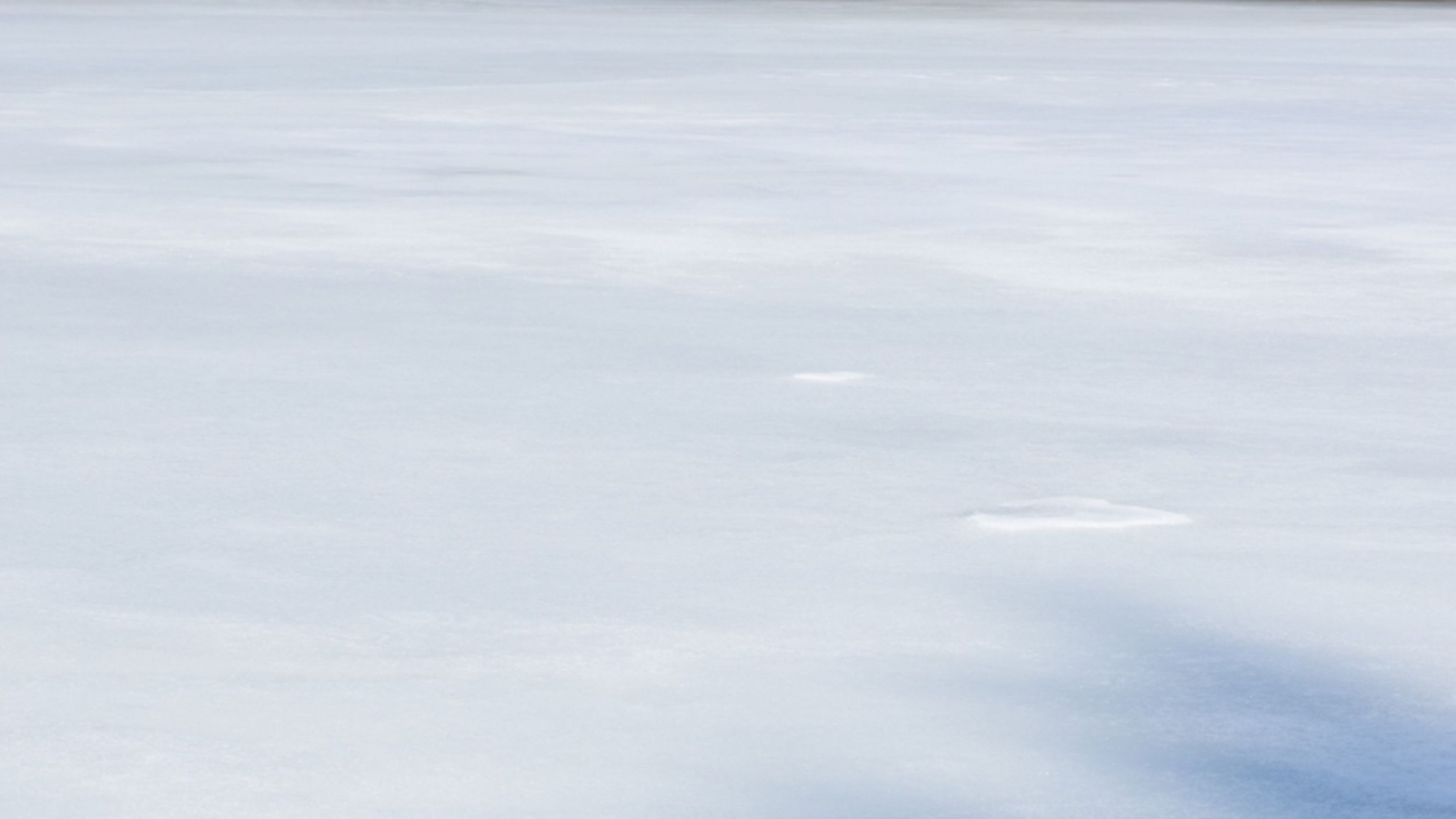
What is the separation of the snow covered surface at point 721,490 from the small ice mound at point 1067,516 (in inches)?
0.5

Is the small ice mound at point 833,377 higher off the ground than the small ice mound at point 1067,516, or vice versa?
the small ice mound at point 1067,516

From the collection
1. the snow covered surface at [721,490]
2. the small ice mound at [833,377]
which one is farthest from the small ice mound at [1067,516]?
the small ice mound at [833,377]

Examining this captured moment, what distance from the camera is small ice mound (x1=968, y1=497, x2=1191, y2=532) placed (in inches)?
109

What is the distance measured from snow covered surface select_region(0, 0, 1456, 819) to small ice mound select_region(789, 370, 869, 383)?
2.2 inches

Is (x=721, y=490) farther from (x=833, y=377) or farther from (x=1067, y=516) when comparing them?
(x=833, y=377)

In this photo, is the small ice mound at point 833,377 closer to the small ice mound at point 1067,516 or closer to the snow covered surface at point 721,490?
the snow covered surface at point 721,490

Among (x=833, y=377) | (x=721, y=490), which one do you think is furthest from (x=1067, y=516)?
(x=833, y=377)

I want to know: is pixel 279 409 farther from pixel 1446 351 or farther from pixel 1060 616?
pixel 1446 351

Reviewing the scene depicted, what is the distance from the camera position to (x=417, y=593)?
244cm

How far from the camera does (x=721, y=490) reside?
2906 mm

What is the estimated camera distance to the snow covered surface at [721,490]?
6.47 feet

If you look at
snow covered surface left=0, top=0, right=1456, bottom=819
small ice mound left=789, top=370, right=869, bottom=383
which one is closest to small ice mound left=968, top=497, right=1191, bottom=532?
snow covered surface left=0, top=0, right=1456, bottom=819

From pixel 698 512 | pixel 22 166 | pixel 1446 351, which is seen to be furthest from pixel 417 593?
pixel 22 166

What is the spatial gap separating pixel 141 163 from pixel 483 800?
17.8 ft
